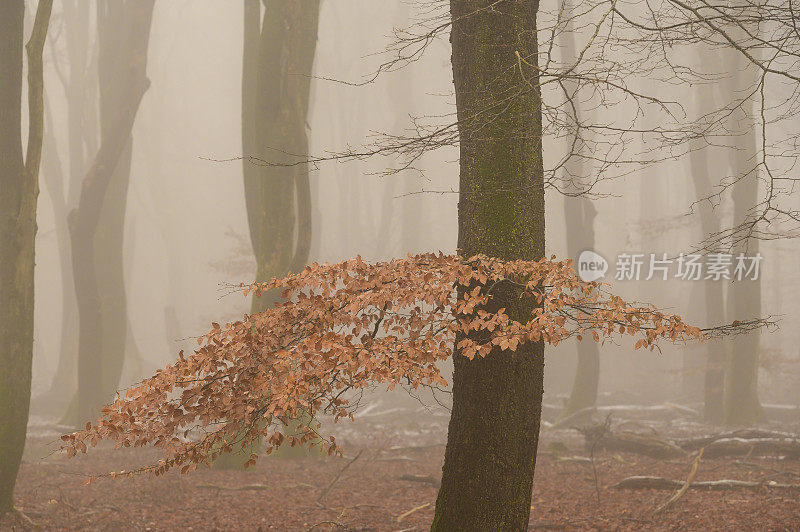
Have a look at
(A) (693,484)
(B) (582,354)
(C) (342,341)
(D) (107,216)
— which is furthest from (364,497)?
(D) (107,216)

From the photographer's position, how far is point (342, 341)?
4.17 m

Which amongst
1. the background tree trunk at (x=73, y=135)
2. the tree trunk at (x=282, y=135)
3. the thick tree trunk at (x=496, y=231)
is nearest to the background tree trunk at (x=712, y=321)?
→ the tree trunk at (x=282, y=135)

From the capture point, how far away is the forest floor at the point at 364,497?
7.91m

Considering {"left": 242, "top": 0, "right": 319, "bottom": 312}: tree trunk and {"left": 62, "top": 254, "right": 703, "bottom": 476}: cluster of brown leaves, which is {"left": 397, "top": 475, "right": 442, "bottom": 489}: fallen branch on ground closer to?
{"left": 242, "top": 0, "right": 319, "bottom": 312}: tree trunk

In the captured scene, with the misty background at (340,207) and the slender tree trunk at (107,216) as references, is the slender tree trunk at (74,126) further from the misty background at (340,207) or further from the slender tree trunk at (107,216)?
the slender tree trunk at (107,216)

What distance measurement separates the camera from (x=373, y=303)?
4367 mm

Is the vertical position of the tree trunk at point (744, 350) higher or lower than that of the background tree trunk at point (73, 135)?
lower

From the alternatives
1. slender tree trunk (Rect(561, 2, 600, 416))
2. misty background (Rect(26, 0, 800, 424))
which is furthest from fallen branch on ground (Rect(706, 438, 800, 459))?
misty background (Rect(26, 0, 800, 424))

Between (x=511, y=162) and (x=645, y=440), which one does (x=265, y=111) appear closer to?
(x=511, y=162)

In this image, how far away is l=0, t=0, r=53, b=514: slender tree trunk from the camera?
795 centimetres

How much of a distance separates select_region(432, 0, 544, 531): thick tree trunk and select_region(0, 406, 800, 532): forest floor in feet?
10.8

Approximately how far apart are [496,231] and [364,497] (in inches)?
223

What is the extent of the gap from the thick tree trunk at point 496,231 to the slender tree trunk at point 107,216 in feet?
35.7

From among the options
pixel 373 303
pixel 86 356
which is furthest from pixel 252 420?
pixel 86 356
